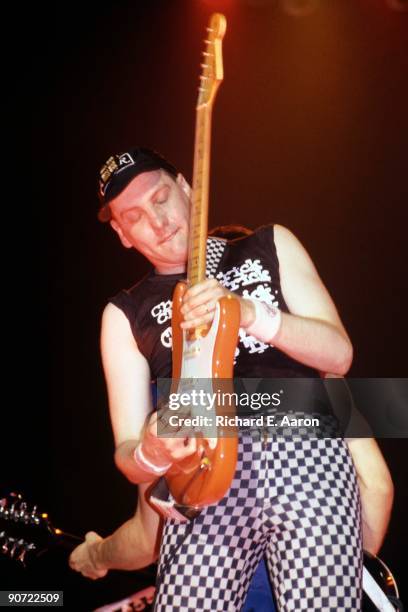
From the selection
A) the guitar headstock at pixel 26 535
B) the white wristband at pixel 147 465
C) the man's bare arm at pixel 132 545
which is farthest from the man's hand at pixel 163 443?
the guitar headstock at pixel 26 535

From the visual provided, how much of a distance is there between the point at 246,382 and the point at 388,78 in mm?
1845

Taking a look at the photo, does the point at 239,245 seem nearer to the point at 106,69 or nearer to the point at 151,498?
the point at 151,498

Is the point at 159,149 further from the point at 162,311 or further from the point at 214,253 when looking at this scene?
the point at 162,311

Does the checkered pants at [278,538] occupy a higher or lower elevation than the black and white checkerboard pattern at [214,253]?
lower

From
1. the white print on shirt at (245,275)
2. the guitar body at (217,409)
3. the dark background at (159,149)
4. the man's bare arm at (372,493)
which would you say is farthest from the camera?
the dark background at (159,149)

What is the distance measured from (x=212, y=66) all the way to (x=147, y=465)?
109 centimetres

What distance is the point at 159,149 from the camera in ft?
10.7

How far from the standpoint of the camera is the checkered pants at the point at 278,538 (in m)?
1.40

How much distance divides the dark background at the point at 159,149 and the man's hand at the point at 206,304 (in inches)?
56.6

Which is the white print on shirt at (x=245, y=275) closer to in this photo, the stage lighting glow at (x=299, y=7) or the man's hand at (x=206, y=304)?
the man's hand at (x=206, y=304)

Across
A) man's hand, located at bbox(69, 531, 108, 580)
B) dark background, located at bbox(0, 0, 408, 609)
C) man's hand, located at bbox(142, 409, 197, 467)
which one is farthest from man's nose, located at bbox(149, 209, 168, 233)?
dark background, located at bbox(0, 0, 408, 609)

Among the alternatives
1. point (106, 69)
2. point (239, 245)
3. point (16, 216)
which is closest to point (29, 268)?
point (16, 216)

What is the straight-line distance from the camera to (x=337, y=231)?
2.90 metres

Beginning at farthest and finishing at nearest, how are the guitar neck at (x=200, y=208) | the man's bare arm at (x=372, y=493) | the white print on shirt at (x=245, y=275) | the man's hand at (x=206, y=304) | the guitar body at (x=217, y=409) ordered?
the man's bare arm at (x=372, y=493)
the white print on shirt at (x=245, y=275)
the guitar neck at (x=200, y=208)
the man's hand at (x=206, y=304)
the guitar body at (x=217, y=409)
